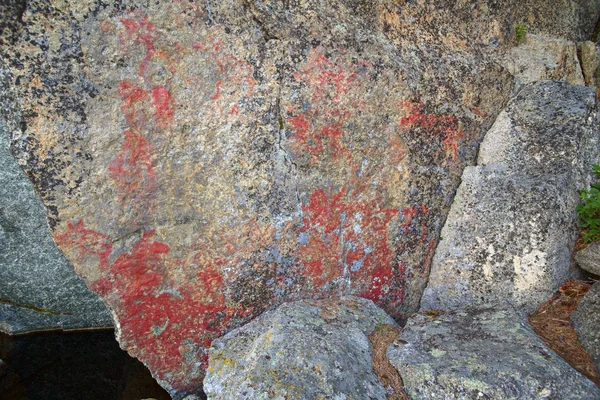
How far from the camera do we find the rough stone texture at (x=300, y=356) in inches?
85.0

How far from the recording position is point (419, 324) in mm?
2617

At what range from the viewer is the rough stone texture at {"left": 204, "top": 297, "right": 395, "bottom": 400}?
216 cm

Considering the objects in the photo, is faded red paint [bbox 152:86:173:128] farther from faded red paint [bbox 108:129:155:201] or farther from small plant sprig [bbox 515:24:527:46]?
small plant sprig [bbox 515:24:527:46]

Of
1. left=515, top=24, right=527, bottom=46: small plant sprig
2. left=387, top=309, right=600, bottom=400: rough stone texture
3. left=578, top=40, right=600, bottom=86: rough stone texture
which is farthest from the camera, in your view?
left=578, top=40, right=600, bottom=86: rough stone texture

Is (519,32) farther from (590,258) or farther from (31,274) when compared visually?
(31,274)

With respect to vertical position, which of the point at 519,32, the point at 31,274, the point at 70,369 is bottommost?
the point at 70,369

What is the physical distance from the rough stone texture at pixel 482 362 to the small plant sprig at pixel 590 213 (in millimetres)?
752

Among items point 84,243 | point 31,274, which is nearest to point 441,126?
point 84,243

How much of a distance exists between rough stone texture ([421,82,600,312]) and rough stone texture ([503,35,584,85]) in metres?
0.20

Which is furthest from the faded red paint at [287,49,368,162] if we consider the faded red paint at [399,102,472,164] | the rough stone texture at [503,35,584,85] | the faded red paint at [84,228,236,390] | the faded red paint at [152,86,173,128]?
the rough stone texture at [503,35,584,85]

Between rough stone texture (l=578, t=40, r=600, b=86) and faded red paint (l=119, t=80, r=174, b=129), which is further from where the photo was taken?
rough stone texture (l=578, t=40, r=600, b=86)

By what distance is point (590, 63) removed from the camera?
396cm

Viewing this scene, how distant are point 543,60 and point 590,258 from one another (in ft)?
4.87

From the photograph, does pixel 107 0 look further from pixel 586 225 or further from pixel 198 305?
pixel 586 225
